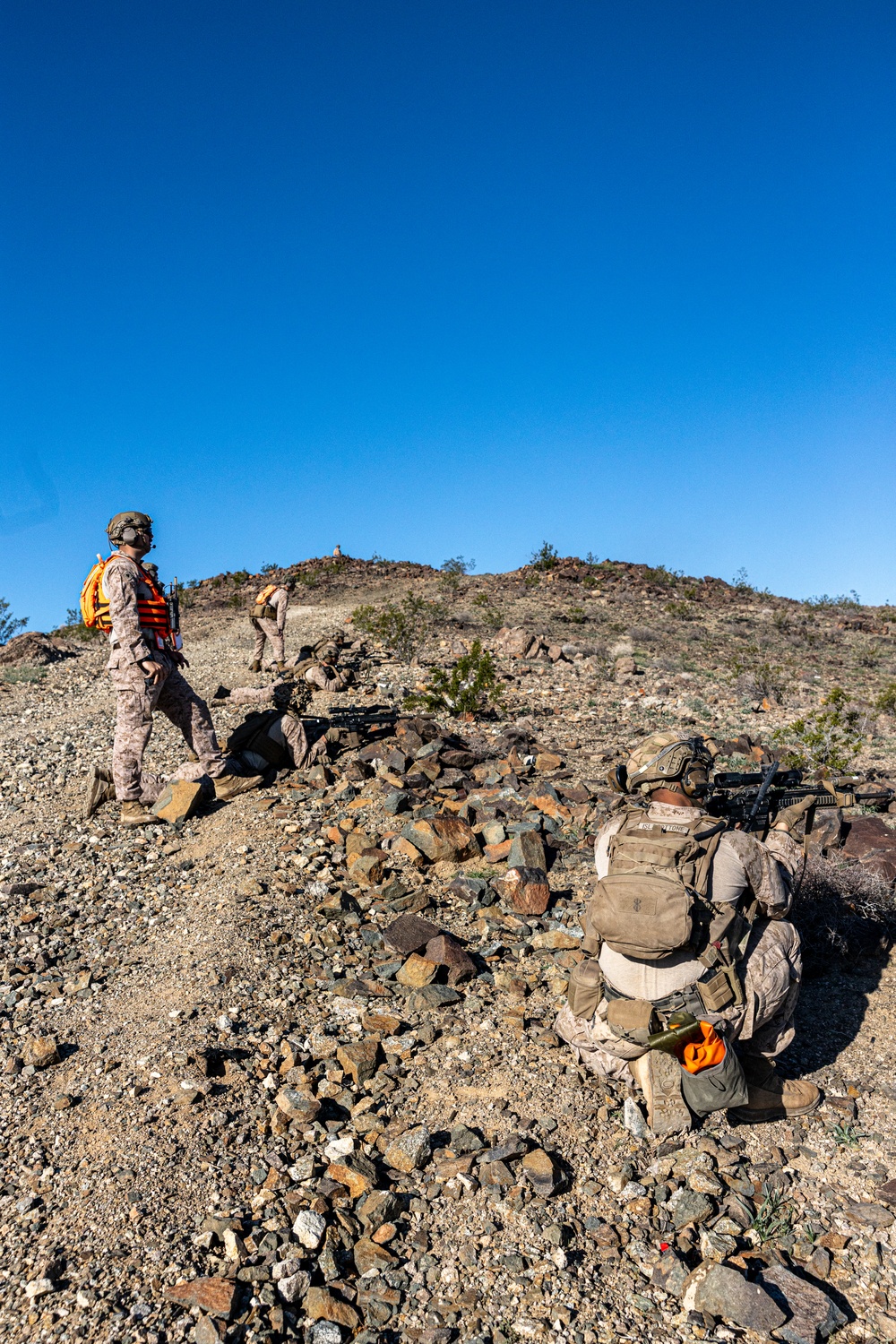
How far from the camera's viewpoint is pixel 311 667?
10828mm

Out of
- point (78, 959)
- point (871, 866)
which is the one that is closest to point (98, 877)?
point (78, 959)

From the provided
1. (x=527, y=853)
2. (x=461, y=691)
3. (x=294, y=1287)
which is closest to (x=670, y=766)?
(x=527, y=853)

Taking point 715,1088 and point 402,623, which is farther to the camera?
point 402,623

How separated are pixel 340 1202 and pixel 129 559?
487 centimetres

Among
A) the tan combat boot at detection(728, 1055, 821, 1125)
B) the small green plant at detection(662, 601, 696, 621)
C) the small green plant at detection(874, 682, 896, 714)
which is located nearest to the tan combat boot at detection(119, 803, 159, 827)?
the tan combat boot at detection(728, 1055, 821, 1125)

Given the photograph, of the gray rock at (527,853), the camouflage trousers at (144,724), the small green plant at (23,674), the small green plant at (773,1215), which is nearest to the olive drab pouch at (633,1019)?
the small green plant at (773,1215)

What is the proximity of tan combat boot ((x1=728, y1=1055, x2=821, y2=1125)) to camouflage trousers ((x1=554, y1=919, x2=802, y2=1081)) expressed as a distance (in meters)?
0.08

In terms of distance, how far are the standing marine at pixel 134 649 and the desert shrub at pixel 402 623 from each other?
22.1ft

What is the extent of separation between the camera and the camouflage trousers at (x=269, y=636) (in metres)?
12.4

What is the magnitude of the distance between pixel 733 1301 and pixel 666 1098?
793mm

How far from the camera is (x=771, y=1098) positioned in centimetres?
346

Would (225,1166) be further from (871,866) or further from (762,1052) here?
(871,866)

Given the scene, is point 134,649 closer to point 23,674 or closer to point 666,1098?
point 666,1098

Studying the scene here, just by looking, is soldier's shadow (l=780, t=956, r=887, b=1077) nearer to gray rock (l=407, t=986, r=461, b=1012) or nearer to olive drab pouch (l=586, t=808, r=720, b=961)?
olive drab pouch (l=586, t=808, r=720, b=961)
